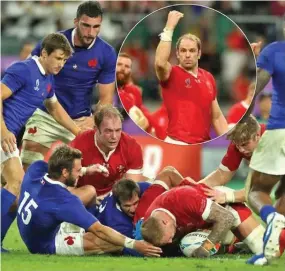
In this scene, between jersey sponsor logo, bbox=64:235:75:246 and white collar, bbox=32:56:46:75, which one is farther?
white collar, bbox=32:56:46:75

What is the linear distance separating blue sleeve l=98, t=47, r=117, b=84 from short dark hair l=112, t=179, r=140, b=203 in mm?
2311

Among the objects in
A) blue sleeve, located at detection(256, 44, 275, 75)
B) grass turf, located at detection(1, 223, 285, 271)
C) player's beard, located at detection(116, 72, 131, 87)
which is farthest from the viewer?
player's beard, located at detection(116, 72, 131, 87)

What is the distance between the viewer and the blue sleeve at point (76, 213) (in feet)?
28.5

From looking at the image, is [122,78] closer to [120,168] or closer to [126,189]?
[120,168]

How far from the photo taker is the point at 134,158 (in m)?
10.2

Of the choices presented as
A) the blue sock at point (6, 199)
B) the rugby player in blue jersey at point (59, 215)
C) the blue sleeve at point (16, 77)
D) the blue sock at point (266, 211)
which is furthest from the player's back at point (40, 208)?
the blue sock at point (266, 211)

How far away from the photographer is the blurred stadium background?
12.9 m

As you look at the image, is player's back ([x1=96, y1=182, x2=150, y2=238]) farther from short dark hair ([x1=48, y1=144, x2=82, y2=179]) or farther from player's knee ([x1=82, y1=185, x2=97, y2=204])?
short dark hair ([x1=48, y1=144, x2=82, y2=179])

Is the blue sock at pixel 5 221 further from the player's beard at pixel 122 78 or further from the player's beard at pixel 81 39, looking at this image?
the player's beard at pixel 122 78

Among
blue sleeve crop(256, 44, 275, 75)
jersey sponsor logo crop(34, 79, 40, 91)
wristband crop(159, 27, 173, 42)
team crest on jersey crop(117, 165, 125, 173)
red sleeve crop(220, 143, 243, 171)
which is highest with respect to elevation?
wristband crop(159, 27, 173, 42)

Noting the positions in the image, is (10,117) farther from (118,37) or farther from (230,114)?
(118,37)

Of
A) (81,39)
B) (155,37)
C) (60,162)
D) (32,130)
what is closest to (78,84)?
(81,39)

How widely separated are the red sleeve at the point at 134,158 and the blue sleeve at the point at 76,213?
1.48 metres

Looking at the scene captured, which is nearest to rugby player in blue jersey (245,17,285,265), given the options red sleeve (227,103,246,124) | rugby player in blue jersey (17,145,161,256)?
red sleeve (227,103,246,124)
